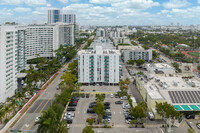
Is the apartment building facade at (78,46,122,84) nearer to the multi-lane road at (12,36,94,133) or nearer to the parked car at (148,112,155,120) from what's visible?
the multi-lane road at (12,36,94,133)

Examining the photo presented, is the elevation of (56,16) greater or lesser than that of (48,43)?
greater

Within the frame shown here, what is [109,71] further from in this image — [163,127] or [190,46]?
[190,46]

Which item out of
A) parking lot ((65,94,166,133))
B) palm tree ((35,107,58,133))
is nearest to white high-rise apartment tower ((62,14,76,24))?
parking lot ((65,94,166,133))

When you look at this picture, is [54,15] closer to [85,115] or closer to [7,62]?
[7,62]

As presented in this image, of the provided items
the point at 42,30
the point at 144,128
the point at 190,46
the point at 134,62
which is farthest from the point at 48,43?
the point at 190,46

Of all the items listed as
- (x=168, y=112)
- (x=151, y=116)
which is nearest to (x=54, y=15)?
(x=151, y=116)

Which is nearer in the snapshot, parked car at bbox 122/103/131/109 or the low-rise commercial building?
the low-rise commercial building

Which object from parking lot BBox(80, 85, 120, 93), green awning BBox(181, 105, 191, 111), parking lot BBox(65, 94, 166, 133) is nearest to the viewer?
parking lot BBox(65, 94, 166, 133)

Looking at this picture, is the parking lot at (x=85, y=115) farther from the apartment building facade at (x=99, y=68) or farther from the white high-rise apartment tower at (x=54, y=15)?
the white high-rise apartment tower at (x=54, y=15)
